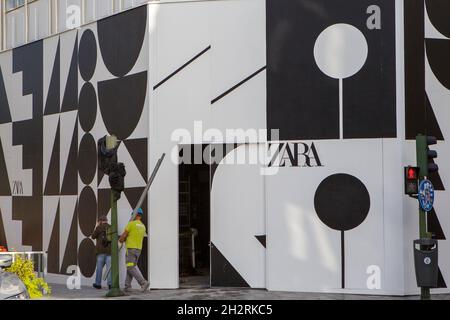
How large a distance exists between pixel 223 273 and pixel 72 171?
587cm

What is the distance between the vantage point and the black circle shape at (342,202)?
50.2 feet

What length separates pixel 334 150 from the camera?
15562mm

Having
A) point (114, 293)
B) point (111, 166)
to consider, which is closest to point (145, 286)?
point (114, 293)

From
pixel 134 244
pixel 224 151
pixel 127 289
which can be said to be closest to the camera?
pixel 134 244

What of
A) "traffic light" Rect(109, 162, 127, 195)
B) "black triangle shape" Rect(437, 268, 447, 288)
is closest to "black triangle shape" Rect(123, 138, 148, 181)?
"traffic light" Rect(109, 162, 127, 195)

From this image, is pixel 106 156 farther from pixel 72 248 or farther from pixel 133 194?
pixel 72 248

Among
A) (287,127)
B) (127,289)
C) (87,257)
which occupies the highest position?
(287,127)

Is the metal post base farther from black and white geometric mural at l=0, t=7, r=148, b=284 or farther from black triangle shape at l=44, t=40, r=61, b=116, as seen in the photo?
black triangle shape at l=44, t=40, r=61, b=116

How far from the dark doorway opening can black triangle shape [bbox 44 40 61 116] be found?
13.8 feet

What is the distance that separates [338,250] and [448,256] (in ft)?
8.58

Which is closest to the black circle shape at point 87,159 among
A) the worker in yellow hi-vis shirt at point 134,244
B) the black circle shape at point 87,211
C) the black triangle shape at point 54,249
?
the black circle shape at point 87,211

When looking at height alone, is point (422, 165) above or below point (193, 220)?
above

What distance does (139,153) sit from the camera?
16969 millimetres
